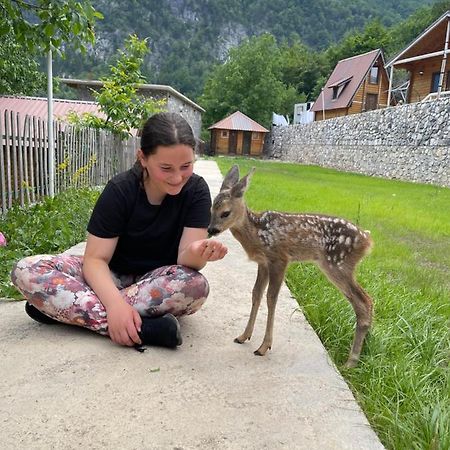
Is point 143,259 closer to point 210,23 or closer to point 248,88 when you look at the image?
point 248,88

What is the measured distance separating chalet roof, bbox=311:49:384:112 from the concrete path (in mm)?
40062

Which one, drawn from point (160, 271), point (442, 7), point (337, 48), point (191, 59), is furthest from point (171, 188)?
point (191, 59)

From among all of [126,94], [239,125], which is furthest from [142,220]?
[239,125]

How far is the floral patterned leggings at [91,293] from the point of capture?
3039 millimetres

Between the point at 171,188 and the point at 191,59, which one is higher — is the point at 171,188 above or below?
below

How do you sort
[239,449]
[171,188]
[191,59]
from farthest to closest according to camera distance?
[191,59]
[171,188]
[239,449]

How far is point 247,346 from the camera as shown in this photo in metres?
3.11

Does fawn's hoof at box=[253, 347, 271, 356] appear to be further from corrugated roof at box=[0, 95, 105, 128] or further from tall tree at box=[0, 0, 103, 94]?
corrugated roof at box=[0, 95, 105, 128]

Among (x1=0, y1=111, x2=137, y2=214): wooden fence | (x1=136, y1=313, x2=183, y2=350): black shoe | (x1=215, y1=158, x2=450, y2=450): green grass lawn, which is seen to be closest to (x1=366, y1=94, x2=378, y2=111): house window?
(x1=0, y1=111, x2=137, y2=214): wooden fence

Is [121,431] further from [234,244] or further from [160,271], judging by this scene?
[234,244]

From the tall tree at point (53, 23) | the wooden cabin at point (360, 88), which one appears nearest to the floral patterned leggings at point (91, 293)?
the tall tree at point (53, 23)

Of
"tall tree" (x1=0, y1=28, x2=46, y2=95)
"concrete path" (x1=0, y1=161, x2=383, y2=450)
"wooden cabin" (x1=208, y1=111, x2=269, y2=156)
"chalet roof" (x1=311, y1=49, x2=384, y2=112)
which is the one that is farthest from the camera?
"wooden cabin" (x1=208, y1=111, x2=269, y2=156)

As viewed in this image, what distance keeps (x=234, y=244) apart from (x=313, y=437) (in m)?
4.23

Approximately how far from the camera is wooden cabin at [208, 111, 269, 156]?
162 ft
